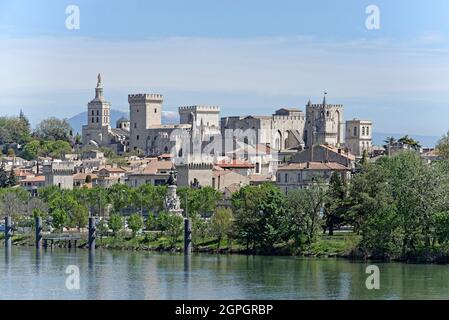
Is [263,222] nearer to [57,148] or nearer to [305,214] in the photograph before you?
[305,214]

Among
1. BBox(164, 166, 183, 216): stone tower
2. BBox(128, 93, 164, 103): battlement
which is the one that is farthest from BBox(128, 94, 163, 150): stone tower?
BBox(164, 166, 183, 216): stone tower

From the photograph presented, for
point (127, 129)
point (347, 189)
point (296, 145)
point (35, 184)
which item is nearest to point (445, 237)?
point (347, 189)

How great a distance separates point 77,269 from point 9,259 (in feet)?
18.5

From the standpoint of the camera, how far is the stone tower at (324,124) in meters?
100

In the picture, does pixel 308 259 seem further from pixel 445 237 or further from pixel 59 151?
pixel 59 151

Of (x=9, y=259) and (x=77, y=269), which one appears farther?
(x=9, y=259)

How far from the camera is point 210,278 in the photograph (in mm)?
40469

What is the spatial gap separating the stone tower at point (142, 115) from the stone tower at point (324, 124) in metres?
10.9

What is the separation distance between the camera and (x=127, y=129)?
12088 cm

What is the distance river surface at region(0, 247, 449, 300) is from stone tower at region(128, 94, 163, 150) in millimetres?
57183

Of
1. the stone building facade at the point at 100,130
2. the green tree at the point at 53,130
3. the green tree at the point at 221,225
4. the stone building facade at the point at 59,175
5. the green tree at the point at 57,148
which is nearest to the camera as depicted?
the green tree at the point at 221,225

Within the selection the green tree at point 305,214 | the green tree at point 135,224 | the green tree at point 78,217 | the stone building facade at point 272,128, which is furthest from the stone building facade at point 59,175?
the green tree at point 305,214

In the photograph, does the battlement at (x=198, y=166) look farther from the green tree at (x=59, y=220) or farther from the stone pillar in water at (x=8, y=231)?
the stone pillar in water at (x=8, y=231)

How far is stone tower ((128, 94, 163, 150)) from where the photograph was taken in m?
107
